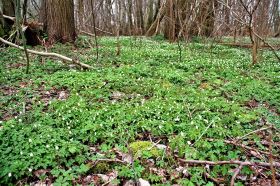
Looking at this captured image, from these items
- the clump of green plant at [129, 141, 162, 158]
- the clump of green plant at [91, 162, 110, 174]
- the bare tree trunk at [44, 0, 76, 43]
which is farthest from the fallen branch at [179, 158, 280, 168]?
the bare tree trunk at [44, 0, 76, 43]

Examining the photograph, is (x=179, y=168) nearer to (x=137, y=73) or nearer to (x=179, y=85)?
(x=179, y=85)

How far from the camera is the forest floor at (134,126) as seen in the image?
391cm

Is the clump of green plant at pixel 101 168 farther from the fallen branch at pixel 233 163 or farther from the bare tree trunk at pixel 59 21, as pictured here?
the bare tree trunk at pixel 59 21

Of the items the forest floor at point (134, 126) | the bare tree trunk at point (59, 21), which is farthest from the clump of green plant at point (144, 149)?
the bare tree trunk at point (59, 21)

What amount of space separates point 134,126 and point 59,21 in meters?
8.51

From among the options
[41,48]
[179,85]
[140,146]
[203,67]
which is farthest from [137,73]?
[41,48]

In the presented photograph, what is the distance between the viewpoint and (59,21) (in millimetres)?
11977

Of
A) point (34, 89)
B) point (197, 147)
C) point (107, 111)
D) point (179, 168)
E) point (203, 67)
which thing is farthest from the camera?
point (203, 67)

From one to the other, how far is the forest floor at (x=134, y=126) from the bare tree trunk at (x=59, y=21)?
4.13 meters

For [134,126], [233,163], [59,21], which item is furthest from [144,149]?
[59,21]

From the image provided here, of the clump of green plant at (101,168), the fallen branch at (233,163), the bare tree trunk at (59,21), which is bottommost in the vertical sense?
→ the clump of green plant at (101,168)

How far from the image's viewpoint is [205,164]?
411 cm

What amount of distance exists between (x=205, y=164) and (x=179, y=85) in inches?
136

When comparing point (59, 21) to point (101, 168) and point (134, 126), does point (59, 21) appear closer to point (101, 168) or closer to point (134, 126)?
point (134, 126)
